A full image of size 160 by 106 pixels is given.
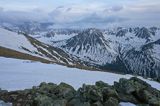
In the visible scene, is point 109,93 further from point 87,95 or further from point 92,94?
point 87,95

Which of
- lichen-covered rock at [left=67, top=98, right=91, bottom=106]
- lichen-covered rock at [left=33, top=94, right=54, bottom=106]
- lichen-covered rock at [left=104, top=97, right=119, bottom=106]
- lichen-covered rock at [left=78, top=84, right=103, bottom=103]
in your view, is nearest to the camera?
lichen-covered rock at [left=33, top=94, right=54, bottom=106]

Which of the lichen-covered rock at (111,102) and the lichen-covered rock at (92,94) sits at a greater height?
the lichen-covered rock at (92,94)

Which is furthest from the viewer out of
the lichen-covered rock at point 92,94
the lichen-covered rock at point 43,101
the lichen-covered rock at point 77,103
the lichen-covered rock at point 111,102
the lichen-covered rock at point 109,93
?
the lichen-covered rock at point 109,93

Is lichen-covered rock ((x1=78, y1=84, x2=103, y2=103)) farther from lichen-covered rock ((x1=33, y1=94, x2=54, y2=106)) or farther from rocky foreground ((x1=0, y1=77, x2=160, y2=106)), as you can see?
lichen-covered rock ((x1=33, y1=94, x2=54, y2=106))

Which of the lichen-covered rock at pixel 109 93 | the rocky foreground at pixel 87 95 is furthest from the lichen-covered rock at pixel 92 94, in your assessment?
the lichen-covered rock at pixel 109 93

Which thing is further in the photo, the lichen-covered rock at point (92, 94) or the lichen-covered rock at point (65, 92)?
the lichen-covered rock at point (65, 92)

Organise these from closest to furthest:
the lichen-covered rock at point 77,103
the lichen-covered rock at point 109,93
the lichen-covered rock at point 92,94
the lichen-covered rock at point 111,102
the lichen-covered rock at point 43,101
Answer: the lichen-covered rock at point 43,101 → the lichen-covered rock at point 77,103 → the lichen-covered rock at point 111,102 → the lichen-covered rock at point 92,94 → the lichen-covered rock at point 109,93

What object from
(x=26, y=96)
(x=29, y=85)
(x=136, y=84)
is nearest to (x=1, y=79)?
(x=29, y=85)

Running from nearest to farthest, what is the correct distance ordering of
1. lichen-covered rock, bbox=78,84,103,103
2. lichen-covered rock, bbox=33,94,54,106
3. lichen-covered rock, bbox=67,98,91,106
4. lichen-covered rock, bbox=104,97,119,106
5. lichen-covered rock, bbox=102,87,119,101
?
lichen-covered rock, bbox=33,94,54,106 → lichen-covered rock, bbox=67,98,91,106 → lichen-covered rock, bbox=104,97,119,106 → lichen-covered rock, bbox=78,84,103,103 → lichen-covered rock, bbox=102,87,119,101

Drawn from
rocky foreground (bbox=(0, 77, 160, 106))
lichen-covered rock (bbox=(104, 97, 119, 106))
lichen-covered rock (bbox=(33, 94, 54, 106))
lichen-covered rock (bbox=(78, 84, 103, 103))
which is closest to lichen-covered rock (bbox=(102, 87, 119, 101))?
rocky foreground (bbox=(0, 77, 160, 106))

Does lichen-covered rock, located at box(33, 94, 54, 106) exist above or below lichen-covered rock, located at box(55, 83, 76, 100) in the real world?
below

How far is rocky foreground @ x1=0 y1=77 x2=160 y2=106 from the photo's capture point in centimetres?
2583

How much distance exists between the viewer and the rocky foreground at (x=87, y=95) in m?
25.8

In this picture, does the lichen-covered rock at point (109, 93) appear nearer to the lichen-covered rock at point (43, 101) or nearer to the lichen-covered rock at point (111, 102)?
the lichen-covered rock at point (111, 102)
